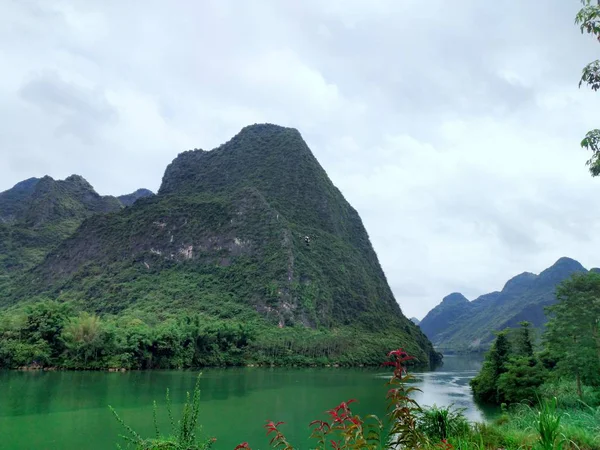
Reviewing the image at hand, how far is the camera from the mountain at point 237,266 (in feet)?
256

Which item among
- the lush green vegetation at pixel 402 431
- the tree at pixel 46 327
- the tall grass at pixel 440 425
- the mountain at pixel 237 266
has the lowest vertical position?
the tall grass at pixel 440 425

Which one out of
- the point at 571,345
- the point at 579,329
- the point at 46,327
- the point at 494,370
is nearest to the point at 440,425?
the point at 579,329

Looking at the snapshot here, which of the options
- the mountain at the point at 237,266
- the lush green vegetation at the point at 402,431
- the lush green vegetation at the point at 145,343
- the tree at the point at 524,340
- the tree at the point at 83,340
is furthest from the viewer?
the mountain at the point at 237,266

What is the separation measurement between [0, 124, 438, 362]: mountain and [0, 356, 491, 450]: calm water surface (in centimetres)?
3174

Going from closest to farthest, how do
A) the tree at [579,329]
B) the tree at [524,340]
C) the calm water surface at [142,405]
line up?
the calm water surface at [142,405] → the tree at [579,329] → the tree at [524,340]

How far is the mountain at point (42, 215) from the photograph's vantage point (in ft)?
353

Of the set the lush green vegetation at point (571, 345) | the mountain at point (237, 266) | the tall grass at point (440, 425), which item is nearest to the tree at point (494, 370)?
the lush green vegetation at point (571, 345)

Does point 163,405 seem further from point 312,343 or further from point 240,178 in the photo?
point 240,178

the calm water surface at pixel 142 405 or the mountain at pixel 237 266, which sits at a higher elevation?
the mountain at pixel 237 266

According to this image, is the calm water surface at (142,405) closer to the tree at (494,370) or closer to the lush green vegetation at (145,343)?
the tree at (494,370)

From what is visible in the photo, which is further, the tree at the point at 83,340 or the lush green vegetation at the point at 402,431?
the tree at the point at 83,340

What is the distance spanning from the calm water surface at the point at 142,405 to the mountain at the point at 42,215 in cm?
8222

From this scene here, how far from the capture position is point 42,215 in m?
122

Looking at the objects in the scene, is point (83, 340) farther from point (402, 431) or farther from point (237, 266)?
point (237, 266)
